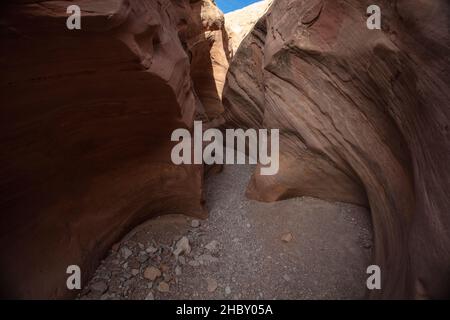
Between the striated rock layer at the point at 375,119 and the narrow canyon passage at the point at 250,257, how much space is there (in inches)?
14.3

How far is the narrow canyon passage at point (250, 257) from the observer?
2.93 m

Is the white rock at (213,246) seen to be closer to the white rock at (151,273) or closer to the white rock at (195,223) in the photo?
the white rock at (195,223)

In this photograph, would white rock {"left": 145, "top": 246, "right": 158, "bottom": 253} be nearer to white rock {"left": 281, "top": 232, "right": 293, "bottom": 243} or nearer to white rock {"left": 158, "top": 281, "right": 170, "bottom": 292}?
white rock {"left": 158, "top": 281, "right": 170, "bottom": 292}

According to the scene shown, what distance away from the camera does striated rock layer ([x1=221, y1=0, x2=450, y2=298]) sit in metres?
1.80

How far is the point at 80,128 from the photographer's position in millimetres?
2695

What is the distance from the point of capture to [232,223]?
13.2 feet

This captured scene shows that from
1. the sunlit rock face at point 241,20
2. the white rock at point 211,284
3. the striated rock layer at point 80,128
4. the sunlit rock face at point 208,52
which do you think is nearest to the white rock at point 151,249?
the striated rock layer at point 80,128

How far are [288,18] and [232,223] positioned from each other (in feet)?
11.5

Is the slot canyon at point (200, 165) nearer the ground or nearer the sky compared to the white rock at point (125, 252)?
nearer the sky

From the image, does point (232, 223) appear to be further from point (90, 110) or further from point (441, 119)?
point (441, 119)

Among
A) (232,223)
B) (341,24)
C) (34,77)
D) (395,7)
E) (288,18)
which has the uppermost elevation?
(288,18)

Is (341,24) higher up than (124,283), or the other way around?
(341,24)
